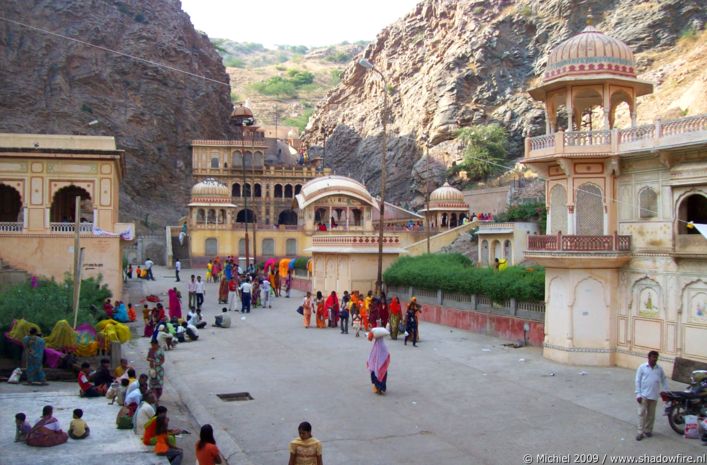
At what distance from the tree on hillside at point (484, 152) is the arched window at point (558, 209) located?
4158cm

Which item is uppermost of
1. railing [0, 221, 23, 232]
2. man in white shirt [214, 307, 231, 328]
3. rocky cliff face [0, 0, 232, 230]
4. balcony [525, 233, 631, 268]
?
rocky cliff face [0, 0, 232, 230]

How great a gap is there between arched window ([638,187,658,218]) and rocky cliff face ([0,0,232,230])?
5495cm

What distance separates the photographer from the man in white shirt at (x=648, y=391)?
34.9 ft

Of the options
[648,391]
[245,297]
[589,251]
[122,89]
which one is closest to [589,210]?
[589,251]

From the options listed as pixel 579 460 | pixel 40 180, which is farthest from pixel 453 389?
pixel 40 180

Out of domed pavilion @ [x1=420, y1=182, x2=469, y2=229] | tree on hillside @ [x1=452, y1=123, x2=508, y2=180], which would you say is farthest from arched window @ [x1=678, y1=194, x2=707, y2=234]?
tree on hillside @ [x1=452, y1=123, x2=508, y2=180]

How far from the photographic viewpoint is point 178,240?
53.8 meters

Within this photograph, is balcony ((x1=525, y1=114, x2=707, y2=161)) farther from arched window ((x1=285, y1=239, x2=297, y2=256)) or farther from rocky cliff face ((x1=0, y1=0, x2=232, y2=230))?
rocky cliff face ((x1=0, y1=0, x2=232, y2=230))

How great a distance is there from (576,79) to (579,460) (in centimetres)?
1017

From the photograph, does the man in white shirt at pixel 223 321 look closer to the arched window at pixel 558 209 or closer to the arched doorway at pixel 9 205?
the arched window at pixel 558 209

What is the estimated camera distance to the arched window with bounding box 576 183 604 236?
17281 mm

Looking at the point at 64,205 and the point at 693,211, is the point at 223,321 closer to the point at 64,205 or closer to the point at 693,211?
the point at 64,205

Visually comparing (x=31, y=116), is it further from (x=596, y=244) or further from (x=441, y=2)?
(x=596, y=244)

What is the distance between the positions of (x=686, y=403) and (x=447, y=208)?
39.0 metres
